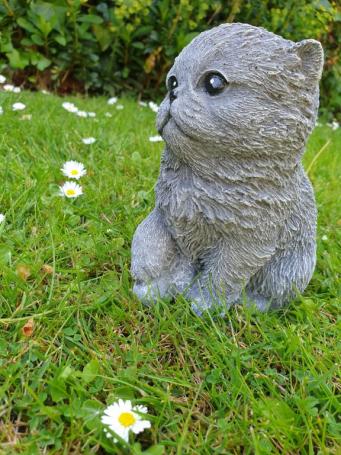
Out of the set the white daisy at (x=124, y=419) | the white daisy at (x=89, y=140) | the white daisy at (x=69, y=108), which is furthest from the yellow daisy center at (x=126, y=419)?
the white daisy at (x=69, y=108)

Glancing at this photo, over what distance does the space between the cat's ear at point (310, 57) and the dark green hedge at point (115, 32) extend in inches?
109

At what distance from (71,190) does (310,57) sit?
4.18 ft

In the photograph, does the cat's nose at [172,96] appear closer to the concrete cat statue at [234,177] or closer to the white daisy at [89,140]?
the concrete cat statue at [234,177]

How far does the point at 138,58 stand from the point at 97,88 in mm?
484

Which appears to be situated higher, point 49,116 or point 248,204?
point 248,204

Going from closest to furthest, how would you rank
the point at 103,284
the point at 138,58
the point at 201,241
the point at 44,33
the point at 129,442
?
the point at 129,442
the point at 201,241
the point at 103,284
the point at 44,33
the point at 138,58

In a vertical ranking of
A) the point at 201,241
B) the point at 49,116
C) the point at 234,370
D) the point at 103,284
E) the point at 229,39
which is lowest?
the point at 49,116

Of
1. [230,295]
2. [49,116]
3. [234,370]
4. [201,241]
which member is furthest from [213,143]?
[49,116]

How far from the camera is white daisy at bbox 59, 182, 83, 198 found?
228 cm

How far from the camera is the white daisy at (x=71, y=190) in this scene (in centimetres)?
228

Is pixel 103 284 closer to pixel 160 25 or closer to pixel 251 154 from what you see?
pixel 251 154

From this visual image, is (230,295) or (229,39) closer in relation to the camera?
(229,39)

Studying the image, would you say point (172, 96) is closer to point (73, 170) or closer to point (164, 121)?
point (164, 121)

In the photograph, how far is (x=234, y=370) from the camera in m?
1.51
